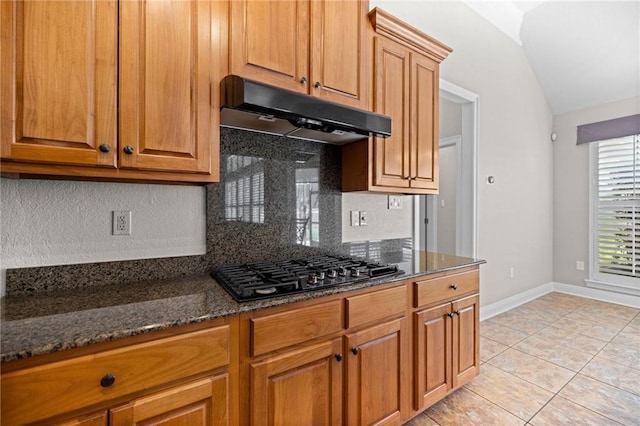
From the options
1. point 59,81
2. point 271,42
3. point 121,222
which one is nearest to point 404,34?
point 271,42

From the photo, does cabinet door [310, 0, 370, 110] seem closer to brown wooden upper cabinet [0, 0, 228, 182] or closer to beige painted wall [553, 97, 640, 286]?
brown wooden upper cabinet [0, 0, 228, 182]

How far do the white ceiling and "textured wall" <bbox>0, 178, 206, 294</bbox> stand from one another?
3.54 metres

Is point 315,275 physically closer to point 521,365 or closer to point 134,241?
point 134,241

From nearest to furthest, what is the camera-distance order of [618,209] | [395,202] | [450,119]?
[395,202] < [450,119] < [618,209]

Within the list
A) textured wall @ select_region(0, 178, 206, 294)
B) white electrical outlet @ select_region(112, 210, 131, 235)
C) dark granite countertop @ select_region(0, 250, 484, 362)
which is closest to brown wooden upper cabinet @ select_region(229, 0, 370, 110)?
textured wall @ select_region(0, 178, 206, 294)

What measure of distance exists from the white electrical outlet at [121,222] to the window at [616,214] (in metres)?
5.36

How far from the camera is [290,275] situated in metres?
1.46

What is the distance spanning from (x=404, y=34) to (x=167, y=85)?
151cm

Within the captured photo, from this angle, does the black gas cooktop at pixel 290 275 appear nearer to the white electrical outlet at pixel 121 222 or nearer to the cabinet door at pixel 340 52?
the white electrical outlet at pixel 121 222

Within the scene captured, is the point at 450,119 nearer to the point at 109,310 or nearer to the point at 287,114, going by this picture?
the point at 287,114

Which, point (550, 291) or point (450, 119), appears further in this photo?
point (550, 291)

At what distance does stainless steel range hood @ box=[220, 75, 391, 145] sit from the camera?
4.09 feet

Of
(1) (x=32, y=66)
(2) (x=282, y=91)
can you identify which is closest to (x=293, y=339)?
(2) (x=282, y=91)

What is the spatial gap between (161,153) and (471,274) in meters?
1.90
